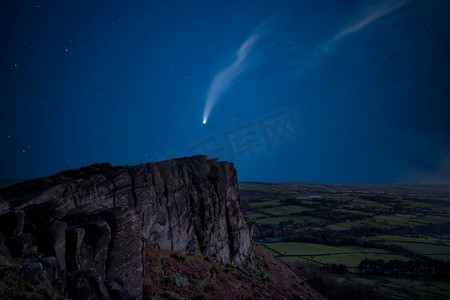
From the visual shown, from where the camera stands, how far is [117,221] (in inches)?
748

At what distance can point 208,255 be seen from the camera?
3791 cm

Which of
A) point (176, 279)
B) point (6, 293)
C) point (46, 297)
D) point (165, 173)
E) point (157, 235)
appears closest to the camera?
point (6, 293)

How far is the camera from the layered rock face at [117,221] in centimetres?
1487

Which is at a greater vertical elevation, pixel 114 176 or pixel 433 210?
pixel 114 176

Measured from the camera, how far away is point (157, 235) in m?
31.3

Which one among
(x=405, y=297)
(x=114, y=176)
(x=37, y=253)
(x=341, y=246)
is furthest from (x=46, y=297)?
(x=341, y=246)

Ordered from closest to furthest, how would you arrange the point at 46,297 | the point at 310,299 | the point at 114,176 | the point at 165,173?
the point at 46,297
the point at 114,176
the point at 165,173
the point at 310,299

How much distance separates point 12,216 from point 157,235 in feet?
59.5

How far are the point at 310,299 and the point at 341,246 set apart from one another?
66848 mm

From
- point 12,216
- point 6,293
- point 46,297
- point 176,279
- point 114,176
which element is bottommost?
point 176,279

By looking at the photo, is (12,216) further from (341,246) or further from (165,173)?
(341,246)

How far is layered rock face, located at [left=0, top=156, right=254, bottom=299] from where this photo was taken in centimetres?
1487

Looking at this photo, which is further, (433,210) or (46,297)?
(433,210)

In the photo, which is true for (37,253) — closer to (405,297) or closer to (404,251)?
(405,297)
